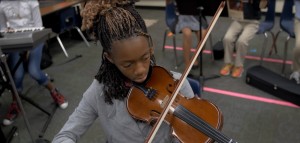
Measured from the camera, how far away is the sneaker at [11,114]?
245 cm

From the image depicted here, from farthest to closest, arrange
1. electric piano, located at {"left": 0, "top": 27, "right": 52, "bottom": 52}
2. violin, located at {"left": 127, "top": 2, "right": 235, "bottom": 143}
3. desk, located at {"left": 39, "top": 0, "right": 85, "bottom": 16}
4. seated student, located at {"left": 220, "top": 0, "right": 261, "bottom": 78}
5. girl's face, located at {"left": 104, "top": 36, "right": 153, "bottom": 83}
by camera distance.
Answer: desk, located at {"left": 39, "top": 0, "right": 85, "bottom": 16}
seated student, located at {"left": 220, "top": 0, "right": 261, "bottom": 78}
electric piano, located at {"left": 0, "top": 27, "right": 52, "bottom": 52}
violin, located at {"left": 127, "top": 2, "right": 235, "bottom": 143}
girl's face, located at {"left": 104, "top": 36, "right": 153, "bottom": 83}

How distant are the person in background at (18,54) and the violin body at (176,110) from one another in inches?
67.2

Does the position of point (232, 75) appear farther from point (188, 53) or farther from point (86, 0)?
point (86, 0)

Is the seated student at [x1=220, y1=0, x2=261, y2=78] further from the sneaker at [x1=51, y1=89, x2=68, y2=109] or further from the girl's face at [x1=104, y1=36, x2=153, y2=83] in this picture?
the girl's face at [x1=104, y1=36, x2=153, y2=83]

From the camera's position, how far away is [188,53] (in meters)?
3.05

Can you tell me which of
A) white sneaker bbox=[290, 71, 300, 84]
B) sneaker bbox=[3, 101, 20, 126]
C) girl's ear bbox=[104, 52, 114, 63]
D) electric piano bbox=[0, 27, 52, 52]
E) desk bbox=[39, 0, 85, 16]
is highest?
girl's ear bbox=[104, 52, 114, 63]

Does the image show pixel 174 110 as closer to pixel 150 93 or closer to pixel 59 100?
pixel 150 93

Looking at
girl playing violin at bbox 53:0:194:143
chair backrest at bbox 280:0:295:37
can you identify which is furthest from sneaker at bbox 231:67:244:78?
girl playing violin at bbox 53:0:194:143

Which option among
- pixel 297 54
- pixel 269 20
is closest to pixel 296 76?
pixel 297 54

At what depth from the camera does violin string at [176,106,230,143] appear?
93cm

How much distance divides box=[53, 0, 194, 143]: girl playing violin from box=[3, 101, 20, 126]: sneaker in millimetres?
1676

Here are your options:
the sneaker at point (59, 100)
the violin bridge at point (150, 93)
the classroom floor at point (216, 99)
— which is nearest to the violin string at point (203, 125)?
the violin bridge at point (150, 93)

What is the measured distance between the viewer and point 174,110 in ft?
3.34

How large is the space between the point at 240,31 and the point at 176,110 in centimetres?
219
